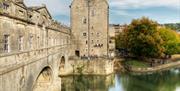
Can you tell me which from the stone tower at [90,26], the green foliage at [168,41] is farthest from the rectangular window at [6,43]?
the green foliage at [168,41]

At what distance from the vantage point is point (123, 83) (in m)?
39.7

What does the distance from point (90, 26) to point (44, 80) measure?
22.0 metres

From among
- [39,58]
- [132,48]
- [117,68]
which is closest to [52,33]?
[39,58]

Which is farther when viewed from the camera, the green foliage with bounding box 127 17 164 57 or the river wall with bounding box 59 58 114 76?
the green foliage with bounding box 127 17 164 57

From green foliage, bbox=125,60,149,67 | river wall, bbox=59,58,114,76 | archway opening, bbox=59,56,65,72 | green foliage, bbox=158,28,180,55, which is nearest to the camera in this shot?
archway opening, bbox=59,56,65,72

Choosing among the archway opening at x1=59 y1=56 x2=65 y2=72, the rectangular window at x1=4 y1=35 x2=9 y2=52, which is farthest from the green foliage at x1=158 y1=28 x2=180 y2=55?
the rectangular window at x1=4 y1=35 x2=9 y2=52

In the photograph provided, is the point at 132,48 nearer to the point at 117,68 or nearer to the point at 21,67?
the point at 117,68

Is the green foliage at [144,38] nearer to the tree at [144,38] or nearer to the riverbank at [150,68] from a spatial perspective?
the tree at [144,38]

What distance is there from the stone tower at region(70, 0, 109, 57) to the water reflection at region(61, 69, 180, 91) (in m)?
5.39

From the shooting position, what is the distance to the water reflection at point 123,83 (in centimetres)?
3541

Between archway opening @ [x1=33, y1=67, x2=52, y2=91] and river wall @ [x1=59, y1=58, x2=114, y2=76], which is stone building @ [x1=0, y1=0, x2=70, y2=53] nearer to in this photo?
archway opening @ [x1=33, y1=67, x2=52, y2=91]

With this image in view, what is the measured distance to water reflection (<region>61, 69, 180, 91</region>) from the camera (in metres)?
35.4

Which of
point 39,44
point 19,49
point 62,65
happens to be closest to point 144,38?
point 62,65

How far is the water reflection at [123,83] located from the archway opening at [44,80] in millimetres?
6520
